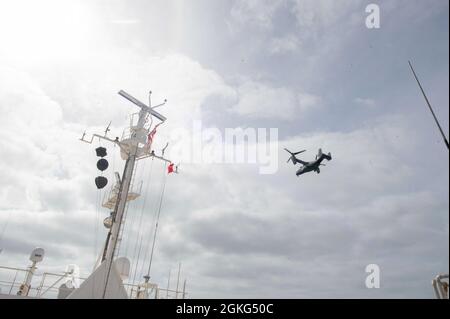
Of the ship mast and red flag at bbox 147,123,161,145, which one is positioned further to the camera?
red flag at bbox 147,123,161,145

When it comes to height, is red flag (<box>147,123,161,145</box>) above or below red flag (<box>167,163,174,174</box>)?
above

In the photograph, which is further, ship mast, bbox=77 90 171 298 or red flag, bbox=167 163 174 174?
red flag, bbox=167 163 174 174

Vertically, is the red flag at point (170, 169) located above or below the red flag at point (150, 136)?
below

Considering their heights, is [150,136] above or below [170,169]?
above

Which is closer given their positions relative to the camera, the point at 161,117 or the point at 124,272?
the point at 124,272

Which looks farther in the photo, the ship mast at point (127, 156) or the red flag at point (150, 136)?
the red flag at point (150, 136)

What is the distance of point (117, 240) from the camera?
16.8m

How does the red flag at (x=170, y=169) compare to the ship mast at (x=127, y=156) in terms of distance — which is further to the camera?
the red flag at (x=170, y=169)
